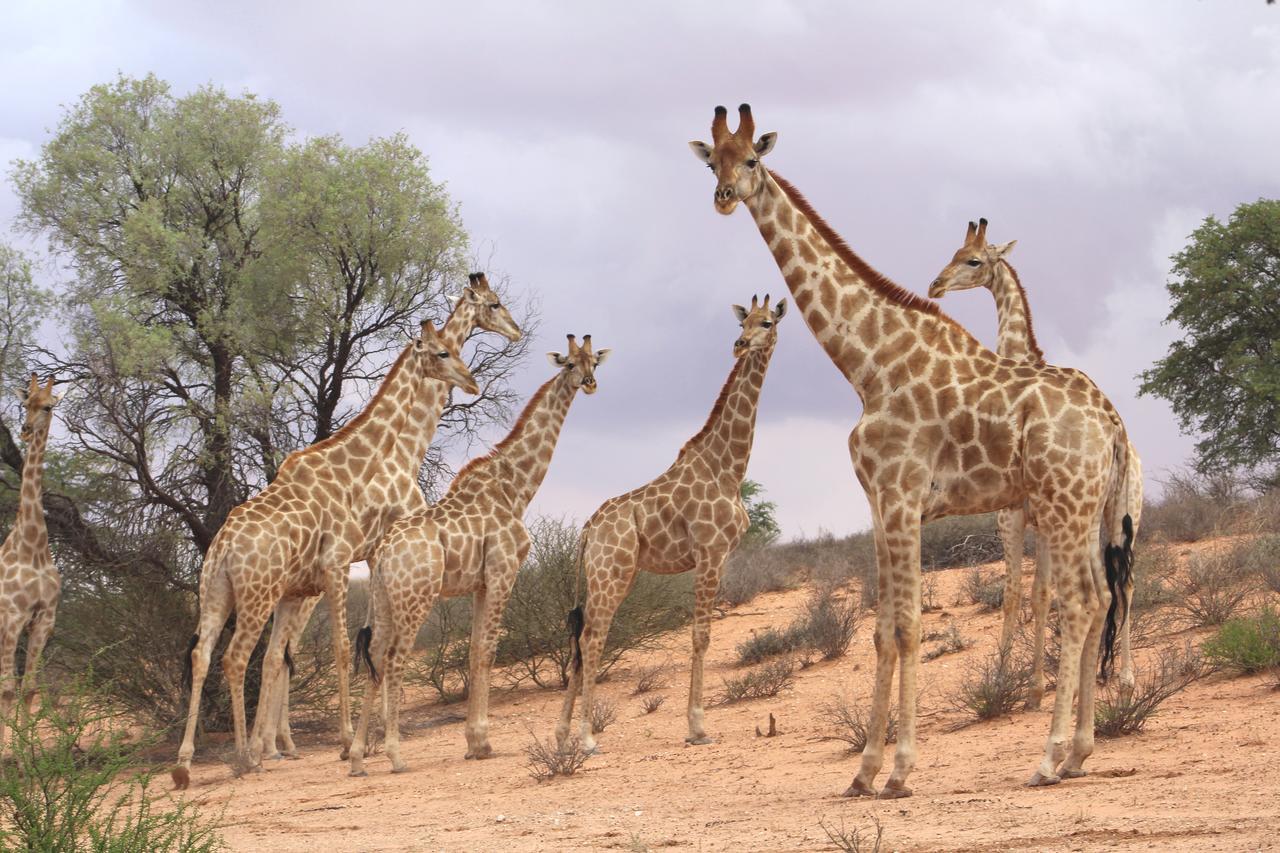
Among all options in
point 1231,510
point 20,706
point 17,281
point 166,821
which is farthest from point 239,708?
point 1231,510

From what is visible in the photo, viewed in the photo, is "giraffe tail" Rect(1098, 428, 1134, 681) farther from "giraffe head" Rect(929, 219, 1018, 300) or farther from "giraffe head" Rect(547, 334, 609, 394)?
"giraffe head" Rect(547, 334, 609, 394)

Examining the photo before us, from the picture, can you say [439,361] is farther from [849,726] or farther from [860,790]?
[860,790]

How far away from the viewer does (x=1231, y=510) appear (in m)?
19.8

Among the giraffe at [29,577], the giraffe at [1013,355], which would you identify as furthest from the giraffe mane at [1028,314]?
the giraffe at [29,577]

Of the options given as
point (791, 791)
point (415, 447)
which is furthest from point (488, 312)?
point (791, 791)

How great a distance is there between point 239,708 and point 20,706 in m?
4.60

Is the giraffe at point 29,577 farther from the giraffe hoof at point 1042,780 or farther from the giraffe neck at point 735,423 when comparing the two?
the giraffe hoof at point 1042,780

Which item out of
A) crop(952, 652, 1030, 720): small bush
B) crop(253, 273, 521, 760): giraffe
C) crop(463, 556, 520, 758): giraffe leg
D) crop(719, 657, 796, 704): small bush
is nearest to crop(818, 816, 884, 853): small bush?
crop(952, 652, 1030, 720): small bush

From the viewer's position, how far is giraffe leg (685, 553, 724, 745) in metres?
11.6

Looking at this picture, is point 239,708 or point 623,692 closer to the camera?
point 239,708

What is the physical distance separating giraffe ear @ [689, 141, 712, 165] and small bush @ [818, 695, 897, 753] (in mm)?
3991

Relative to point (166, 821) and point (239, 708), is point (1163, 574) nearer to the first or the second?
point (239, 708)

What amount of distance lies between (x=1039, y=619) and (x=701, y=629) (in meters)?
2.82

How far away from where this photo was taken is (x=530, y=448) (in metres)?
12.7
